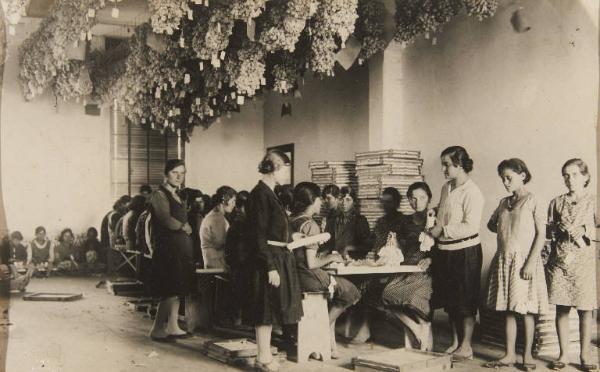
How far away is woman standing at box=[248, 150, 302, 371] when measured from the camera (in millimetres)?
4168

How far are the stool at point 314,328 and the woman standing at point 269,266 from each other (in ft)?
0.90

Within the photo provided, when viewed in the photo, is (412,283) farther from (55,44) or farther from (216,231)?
(55,44)

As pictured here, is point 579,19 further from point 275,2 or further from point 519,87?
point 275,2

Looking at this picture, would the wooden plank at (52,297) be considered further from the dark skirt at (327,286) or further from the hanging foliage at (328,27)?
the hanging foliage at (328,27)

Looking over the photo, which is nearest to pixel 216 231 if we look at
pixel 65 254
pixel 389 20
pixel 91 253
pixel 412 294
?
pixel 412 294

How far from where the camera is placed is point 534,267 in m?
4.19

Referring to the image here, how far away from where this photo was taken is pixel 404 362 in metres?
4.06

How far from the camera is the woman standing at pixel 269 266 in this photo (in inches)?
164

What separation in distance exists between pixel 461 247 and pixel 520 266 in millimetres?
458

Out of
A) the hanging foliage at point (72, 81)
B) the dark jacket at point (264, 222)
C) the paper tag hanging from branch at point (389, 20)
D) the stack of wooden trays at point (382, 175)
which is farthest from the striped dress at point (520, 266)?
the hanging foliage at point (72, 81)

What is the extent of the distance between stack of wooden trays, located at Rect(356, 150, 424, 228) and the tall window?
5465 millimetres

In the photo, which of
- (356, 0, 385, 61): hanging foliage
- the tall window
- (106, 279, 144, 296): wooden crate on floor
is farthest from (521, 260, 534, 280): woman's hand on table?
the tall window

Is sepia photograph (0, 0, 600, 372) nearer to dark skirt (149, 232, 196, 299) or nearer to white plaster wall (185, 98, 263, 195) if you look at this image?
dark skirt (149, 232, 196, 299)

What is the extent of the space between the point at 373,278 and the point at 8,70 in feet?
19.2
